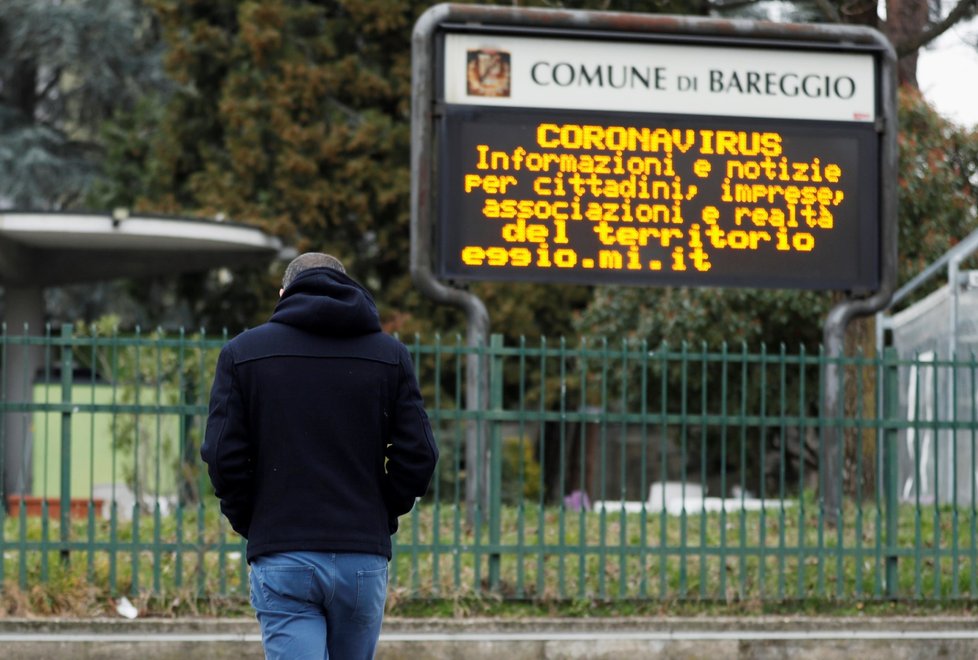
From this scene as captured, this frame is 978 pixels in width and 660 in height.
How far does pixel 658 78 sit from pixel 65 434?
160 inches

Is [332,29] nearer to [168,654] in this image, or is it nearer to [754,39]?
[754,39]

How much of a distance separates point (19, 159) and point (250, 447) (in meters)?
26.3

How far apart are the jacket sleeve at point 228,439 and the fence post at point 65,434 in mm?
3920

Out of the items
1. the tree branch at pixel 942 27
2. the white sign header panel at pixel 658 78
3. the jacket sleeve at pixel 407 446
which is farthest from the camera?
the tree branch at pixel 942 27

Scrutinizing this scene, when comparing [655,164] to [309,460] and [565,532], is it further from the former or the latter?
[309,460]

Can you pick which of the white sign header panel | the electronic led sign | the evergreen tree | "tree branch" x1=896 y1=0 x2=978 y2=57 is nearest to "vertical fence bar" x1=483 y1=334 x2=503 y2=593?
the electronic led sign

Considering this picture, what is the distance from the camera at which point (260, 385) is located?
4.39 meters

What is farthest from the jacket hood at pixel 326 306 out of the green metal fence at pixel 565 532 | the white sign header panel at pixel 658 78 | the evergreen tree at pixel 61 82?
the evergreen tree at pixel 61 82

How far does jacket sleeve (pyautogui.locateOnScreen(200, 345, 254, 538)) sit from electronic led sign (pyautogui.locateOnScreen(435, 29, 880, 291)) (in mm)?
4609

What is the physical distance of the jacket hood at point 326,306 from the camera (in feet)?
14.4

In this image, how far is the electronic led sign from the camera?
9.00 meters

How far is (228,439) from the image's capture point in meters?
4.40

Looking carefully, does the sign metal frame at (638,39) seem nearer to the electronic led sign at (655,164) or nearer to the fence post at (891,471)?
the electronic led sign at (655,164)

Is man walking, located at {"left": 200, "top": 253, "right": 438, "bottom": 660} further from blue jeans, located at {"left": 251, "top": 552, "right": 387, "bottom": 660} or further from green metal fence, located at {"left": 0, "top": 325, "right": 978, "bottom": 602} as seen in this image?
green metal fence, located at {"left": 0, "top": 325, "right": 978, "bottom": 602}
